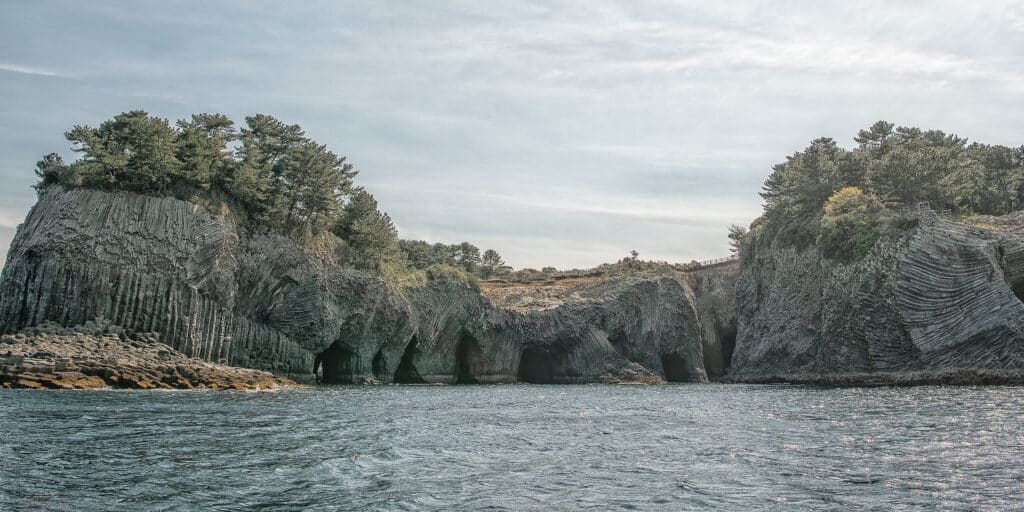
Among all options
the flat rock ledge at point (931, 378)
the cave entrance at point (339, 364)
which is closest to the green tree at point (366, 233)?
the cave entrance at point (339, 364)

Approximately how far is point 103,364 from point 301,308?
20.2 metres

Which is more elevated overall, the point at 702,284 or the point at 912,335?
the point at 702,284

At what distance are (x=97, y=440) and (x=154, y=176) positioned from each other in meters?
40.7

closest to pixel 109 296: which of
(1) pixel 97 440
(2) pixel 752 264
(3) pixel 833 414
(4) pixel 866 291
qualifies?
(1) pixel 97 440

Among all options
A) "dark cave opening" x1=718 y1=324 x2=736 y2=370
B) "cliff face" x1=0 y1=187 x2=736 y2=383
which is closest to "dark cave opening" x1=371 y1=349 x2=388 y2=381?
"cliff face" x1=0 y1=187 x2=736 y2=383

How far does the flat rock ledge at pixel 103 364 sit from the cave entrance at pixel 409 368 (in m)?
23.1

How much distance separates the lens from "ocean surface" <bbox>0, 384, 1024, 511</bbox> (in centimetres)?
1653

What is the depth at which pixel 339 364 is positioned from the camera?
75000 mm

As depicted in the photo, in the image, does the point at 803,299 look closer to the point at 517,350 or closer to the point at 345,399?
the point at 517,350

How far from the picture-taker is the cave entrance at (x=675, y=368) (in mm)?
92125

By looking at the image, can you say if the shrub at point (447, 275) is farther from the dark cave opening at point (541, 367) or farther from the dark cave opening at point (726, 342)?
the dark cave opening at point (726, 342)

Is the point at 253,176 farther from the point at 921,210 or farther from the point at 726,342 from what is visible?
the point at 726,342

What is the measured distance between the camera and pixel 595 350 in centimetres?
8525

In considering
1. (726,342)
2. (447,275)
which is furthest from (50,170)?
(726,342)
